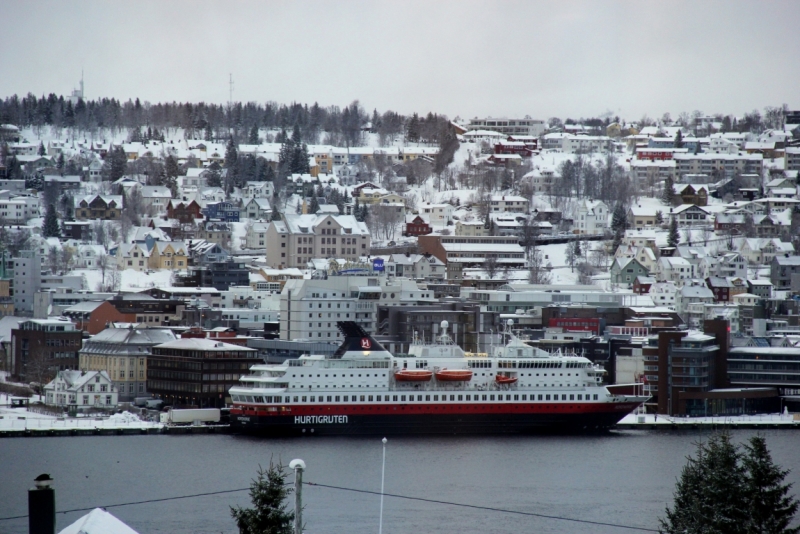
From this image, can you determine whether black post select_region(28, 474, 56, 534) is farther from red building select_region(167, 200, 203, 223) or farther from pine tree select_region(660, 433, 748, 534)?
red building select_region(167, 200, 203, 223)

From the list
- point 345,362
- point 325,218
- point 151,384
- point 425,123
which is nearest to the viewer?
point 345,362

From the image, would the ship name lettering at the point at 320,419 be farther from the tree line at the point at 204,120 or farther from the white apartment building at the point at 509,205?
the tree line at the point at 204,120

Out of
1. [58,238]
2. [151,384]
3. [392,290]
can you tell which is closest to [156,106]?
[58,238]

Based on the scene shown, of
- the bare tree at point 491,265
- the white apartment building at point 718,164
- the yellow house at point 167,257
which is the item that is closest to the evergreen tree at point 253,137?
the white apartment building at point 718,164

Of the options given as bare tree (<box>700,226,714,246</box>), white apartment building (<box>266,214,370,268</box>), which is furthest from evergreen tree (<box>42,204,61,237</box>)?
bare tree (<box>700,226,714,246</box>)

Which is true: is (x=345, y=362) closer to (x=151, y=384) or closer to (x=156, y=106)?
(x=151, y=384)

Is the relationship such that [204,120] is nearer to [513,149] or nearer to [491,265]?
[513,149]
